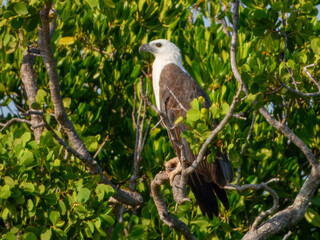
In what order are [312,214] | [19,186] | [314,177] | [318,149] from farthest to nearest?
[318,149] → [312,214] → [314,177] → [19,186]

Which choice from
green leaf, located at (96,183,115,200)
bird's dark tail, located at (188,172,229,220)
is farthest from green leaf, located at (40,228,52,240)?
bird's dark tail, located at (188,172,229,220)

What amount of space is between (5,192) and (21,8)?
3.99 feet

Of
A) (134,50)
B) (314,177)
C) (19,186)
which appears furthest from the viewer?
(134,50)

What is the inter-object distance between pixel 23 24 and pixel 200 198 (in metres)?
2.27

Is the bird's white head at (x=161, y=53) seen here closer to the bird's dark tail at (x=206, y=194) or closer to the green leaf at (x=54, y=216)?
the bird's dark tail at (x=206, y=194)

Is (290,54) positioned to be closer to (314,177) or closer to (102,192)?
(314,177)

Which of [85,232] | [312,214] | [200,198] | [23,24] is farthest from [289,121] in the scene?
[23,24]

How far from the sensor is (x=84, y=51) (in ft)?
22.8

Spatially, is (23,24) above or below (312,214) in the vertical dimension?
above

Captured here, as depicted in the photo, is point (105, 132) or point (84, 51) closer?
point (105, 132)

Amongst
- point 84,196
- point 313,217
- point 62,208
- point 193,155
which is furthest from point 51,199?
point 313,217

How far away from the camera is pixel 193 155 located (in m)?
5.29

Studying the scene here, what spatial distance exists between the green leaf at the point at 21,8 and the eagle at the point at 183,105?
156 cm

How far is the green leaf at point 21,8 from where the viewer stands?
3.60m
